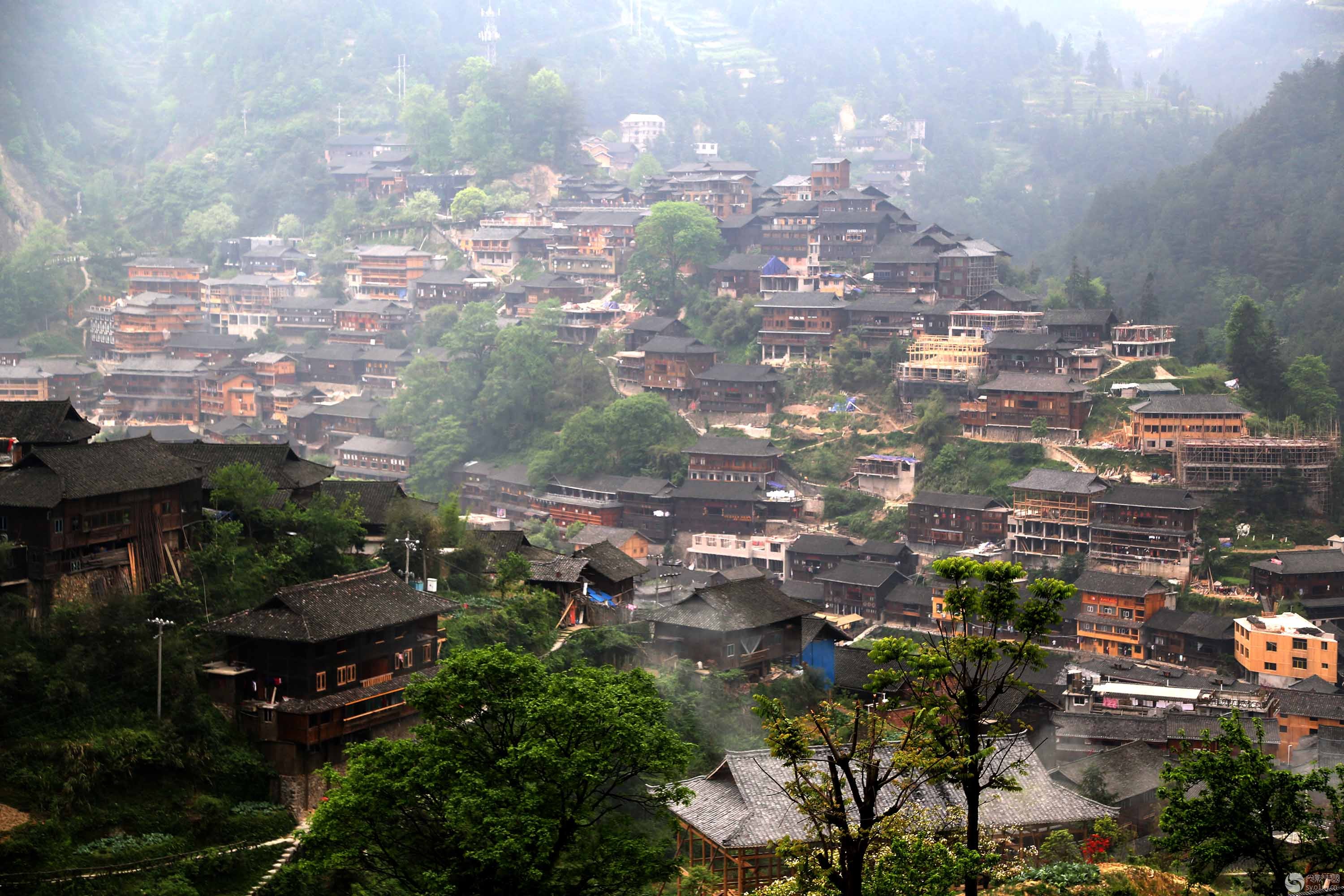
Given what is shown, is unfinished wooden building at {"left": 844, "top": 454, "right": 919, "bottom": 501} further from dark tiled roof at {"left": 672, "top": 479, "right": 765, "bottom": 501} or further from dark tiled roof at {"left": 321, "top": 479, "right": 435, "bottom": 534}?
dark tiled roof at {"left": 321, "top": 479, "right": 435, "bottom": 534}

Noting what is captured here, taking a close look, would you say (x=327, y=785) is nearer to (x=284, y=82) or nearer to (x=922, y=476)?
(x=922, y=476)

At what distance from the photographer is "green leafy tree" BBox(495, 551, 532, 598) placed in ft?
86.4

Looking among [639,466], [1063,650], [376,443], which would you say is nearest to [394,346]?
[376,443]

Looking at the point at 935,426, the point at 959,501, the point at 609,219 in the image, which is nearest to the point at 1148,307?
the point at 935,426

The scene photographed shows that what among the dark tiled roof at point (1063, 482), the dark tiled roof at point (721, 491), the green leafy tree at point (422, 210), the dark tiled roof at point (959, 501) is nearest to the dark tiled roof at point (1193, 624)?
the dark tiled roof at point (1063, 482)

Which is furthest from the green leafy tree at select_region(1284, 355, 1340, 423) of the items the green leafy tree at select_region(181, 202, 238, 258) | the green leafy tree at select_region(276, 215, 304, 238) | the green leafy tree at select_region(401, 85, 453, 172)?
the green leafy tree at select_region(181, 202, 238, 258)

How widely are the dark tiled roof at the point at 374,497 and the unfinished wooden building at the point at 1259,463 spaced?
22.7 metres

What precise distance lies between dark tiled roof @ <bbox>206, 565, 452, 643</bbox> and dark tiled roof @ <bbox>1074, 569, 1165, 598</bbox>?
67.1ft

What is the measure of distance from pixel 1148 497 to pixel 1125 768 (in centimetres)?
1553

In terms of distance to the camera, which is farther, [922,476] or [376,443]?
[376,443]

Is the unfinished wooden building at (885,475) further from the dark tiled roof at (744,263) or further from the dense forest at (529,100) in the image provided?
the dense forest at (529,100)

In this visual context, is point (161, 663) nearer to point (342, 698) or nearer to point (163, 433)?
point (342, 698)

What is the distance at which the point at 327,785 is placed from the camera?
18859mm

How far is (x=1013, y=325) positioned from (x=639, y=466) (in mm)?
13405
